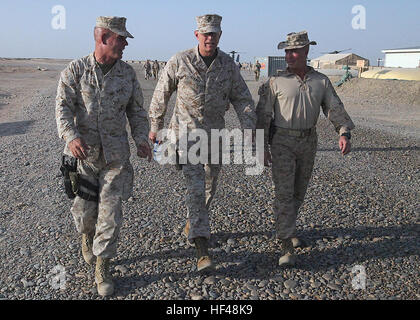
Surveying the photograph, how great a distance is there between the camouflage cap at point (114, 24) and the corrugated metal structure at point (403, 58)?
50.7 metres

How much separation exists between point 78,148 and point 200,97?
1.30m

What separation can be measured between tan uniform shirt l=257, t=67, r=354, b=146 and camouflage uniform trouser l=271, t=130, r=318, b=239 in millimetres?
158

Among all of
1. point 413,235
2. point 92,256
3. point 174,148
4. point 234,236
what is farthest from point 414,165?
point 92,256

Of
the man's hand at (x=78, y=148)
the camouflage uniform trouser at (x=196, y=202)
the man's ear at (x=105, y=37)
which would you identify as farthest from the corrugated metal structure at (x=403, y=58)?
the man's hand at (x=78, y=148)

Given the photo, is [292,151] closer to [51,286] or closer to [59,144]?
[51,286]

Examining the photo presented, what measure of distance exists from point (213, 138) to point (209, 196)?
73 centimetres

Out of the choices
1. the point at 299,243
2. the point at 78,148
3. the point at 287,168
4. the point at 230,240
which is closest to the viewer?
the point at 78,148

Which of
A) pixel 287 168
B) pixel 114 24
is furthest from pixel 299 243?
pixel 114 24

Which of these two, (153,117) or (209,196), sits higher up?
(153,117)

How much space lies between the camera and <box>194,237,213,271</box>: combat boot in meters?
3.89

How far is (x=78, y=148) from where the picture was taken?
Answer: 139 inches

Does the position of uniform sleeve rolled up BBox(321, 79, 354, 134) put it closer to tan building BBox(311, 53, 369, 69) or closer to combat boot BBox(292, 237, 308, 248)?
combat boot BBox(292, 237, 308, 248)

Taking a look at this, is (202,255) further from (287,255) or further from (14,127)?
(14,127)

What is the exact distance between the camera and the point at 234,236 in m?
4.83
